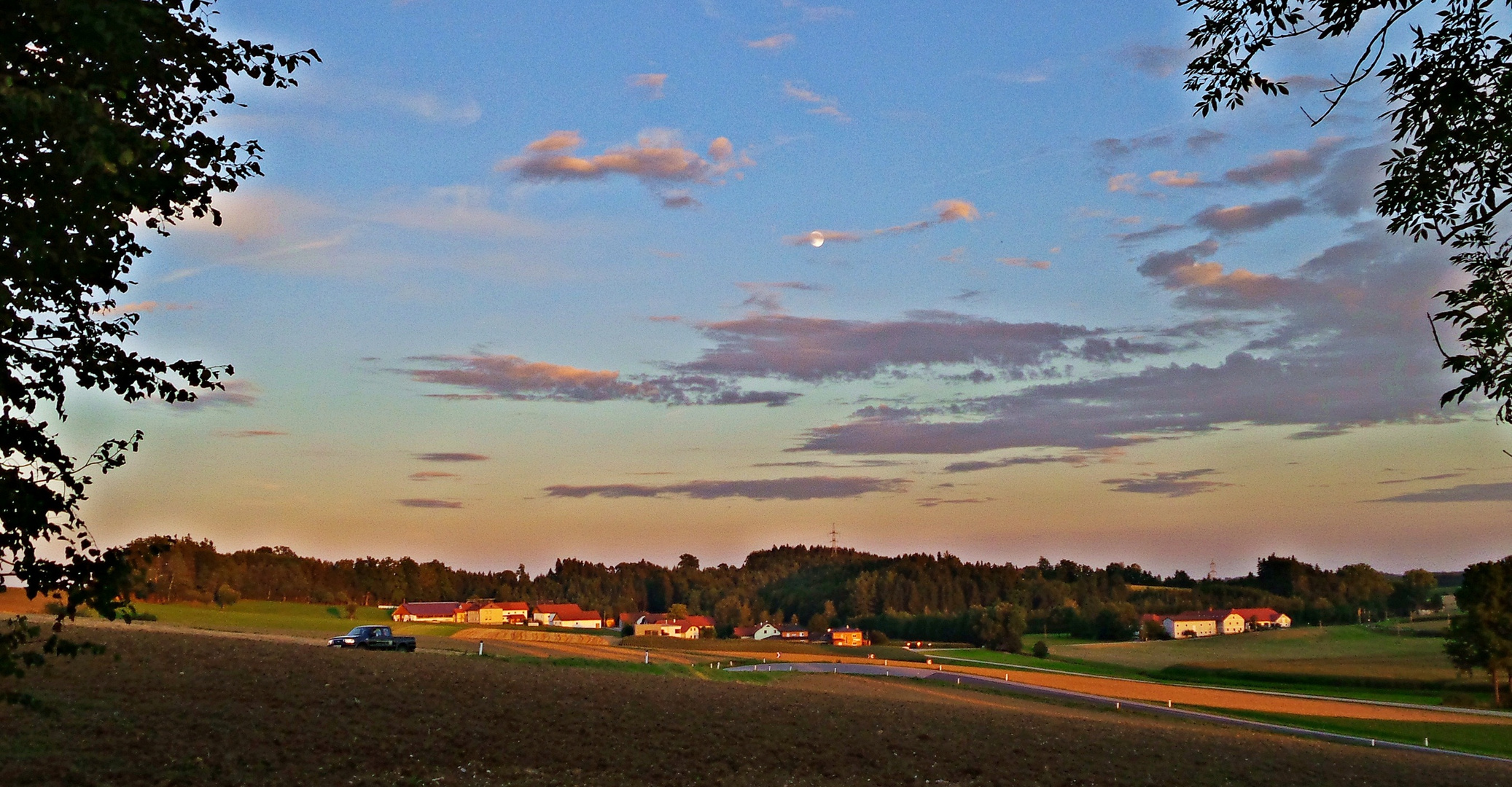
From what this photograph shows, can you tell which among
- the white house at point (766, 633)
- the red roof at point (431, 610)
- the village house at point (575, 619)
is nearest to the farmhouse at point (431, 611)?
the red roof at point (431, 610)

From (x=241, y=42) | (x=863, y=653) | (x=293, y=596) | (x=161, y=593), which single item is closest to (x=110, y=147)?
(x=241, y=42)

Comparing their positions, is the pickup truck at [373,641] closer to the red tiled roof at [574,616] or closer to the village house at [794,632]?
the red tiled roof at [574,616]

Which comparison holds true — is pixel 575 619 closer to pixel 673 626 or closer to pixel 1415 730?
pixel 673 626

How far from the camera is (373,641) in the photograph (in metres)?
54.8

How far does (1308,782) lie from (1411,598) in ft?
554

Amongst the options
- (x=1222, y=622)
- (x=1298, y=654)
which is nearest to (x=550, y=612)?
(x=1298, y=654)

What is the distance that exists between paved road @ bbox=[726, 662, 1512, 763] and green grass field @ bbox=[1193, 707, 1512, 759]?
2.16 meters

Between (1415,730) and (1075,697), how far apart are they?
698 inches

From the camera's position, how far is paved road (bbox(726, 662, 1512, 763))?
50531mm

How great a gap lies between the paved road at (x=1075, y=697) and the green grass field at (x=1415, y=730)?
2.16 m

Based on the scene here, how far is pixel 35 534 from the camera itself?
9.49 m

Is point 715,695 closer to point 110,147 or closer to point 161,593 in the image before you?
point 110,147

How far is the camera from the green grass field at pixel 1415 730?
2128 inches

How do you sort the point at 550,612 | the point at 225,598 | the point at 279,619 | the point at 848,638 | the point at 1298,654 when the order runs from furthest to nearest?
the point at 550,612 → the point at 848,638 → the point at 225,598 → the point at 1298,654 → the point at 279,619
